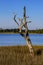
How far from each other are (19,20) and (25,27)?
573mm

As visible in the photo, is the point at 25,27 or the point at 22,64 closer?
the point at 22,64

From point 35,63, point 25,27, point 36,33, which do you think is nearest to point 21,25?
point 25,27

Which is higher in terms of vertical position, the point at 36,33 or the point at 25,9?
the point at 25,9

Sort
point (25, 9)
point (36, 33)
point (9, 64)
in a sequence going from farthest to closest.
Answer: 1. point (36, 33)
2. point (25, 9)
3. point (9, 64)

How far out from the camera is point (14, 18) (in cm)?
1859

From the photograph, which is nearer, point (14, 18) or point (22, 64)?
point (22, 64)

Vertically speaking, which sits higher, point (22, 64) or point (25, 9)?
point (25, 9)

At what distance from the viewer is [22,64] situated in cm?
1331

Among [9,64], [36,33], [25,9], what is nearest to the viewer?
[9,64]

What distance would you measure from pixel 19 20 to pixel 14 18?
0.39 metres

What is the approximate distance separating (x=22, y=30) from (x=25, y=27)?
14.2 inches

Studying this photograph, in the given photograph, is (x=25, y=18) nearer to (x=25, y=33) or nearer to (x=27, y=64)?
(x=25, y=33)

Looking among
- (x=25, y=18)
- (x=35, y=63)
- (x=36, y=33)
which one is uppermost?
(x=25, y=18)

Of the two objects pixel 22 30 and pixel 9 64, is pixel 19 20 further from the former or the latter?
pixel 9 64
